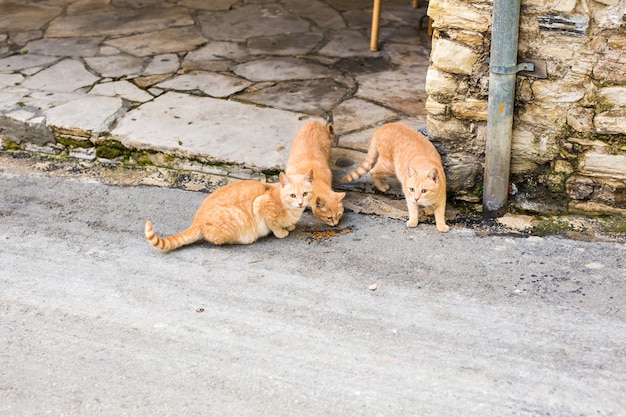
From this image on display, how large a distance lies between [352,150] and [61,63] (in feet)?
9.08

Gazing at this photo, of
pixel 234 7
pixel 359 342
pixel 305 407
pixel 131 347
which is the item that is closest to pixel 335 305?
pixel 359 342

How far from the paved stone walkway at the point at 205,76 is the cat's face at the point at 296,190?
65cm

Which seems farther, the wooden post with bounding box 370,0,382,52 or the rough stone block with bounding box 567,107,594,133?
the wooden post with bounding box 370,0,382,52

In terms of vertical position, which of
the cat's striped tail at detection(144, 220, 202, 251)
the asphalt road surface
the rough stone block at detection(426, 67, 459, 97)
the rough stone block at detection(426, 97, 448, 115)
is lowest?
the asphalt road surface

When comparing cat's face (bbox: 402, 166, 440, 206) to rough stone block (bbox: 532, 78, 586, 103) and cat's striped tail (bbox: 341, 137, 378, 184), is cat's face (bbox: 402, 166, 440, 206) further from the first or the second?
rough stone block (bbox: 532, 78, 586, 103)

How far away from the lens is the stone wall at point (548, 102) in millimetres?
3738

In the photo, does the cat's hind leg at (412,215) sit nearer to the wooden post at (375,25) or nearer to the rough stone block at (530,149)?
the rough stone block at (530,149)

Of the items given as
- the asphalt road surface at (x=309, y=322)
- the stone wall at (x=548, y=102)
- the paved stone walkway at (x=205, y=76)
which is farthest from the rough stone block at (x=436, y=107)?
the paved stone walkway at (x=205, y=76)

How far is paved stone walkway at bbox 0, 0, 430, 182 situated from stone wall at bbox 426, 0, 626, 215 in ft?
2.80

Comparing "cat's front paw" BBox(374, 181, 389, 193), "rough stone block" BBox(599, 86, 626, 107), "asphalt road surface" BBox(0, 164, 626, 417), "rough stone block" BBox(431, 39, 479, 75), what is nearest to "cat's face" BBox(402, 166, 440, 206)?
"asphalt road surface" BBox(0, 164, 626, 417)

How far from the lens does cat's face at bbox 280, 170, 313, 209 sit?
404 cm

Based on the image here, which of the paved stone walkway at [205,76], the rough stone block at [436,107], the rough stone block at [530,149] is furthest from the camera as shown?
the paved stone walkway at [205,76]

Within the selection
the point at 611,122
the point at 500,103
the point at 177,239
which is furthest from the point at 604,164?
the point at 177,239

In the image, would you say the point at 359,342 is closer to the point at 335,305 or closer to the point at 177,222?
the point at 335,305
